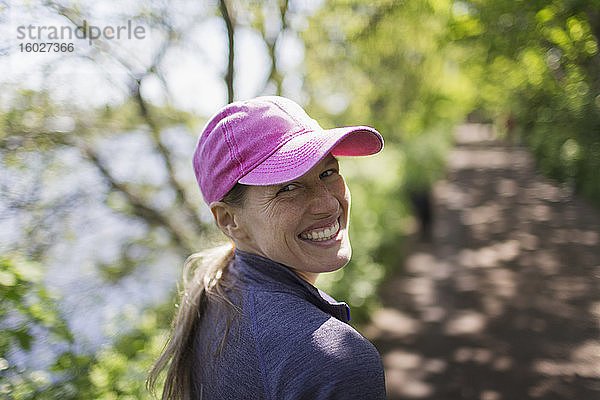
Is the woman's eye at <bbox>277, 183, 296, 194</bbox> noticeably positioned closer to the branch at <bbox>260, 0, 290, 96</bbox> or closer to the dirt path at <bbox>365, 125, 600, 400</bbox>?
the branch at <bbox>260, 0, 290, 96</bbox>

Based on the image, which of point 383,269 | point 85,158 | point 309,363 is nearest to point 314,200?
point 309,363

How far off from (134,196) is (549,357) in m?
3.98

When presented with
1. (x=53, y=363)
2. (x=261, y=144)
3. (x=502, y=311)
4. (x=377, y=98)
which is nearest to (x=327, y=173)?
(x=261, y=144)

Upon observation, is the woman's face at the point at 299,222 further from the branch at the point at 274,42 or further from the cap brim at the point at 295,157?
the branch at the point at 274,42

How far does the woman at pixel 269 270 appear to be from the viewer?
1.04 m

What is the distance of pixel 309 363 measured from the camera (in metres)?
1.01

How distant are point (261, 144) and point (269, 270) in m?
0.37

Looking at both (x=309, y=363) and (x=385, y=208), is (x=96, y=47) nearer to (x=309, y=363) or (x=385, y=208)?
(x=309, y=363)

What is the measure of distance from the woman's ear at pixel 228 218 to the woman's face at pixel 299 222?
0.06 ft

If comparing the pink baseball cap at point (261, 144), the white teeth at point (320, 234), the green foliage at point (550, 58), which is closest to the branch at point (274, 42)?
the green foliage at point (550, 58)

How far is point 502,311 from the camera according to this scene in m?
5.38

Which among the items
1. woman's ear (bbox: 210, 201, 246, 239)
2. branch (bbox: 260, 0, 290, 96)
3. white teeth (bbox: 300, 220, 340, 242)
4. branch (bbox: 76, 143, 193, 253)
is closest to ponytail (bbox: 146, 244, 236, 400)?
woman's ear (bbox: 210, 201, 246, 239)

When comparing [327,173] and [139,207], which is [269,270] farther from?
[139,207]

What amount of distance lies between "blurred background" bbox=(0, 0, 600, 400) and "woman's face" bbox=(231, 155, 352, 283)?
0.88 m
